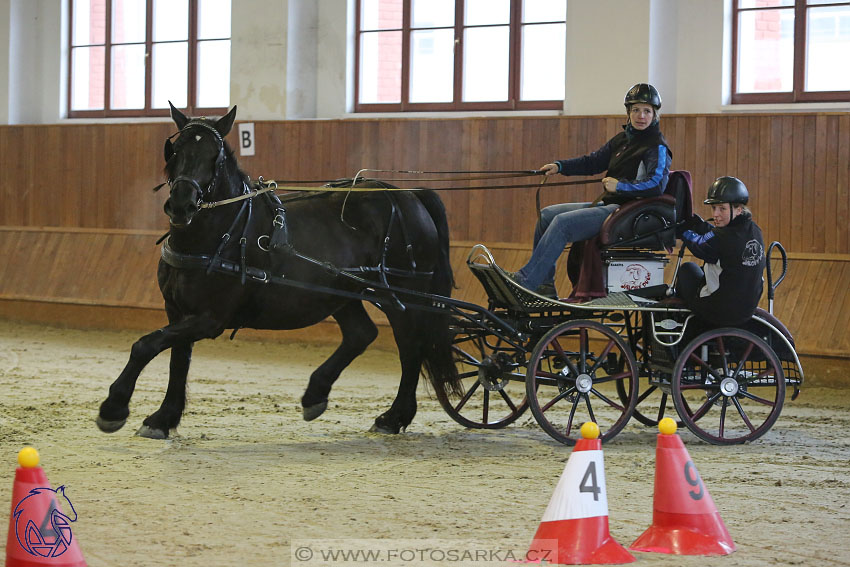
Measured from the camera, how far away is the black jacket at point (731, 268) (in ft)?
19.6

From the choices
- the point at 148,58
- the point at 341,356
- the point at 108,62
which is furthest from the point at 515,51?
the point at 341,356

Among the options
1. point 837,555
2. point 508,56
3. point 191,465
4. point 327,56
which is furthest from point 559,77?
point 837,555

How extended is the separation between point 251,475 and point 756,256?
3022mm

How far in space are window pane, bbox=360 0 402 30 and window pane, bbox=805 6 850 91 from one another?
4438 millimetres

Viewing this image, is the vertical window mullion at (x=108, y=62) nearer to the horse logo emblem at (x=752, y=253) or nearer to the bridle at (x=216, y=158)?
the bridle at (x=216, y=158)

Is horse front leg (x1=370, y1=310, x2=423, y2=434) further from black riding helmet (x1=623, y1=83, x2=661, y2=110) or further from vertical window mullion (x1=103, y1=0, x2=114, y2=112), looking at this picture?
vertical window mullion (x1=103, y1=0, x2=114, y2=112)

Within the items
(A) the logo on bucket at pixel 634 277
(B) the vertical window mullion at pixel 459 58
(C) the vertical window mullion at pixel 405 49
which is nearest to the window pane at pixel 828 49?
(B) the vertical window mullion at pixel 459 58

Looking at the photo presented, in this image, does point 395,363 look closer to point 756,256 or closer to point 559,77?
point 559,77

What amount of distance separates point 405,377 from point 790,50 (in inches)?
231

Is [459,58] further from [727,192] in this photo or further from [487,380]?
[727,192]

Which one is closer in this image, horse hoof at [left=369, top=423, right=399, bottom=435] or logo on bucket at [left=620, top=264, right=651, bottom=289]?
logo on bucket at [left=620, top=264, right=651, bottom=289]

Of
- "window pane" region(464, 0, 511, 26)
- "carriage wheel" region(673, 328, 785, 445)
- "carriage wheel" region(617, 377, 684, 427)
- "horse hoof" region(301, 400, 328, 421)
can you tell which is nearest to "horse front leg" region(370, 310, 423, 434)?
"horse hoof" region(301, 400, 328, 421)

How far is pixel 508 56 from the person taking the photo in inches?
453

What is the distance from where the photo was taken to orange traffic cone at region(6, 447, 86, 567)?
10.7 ft
